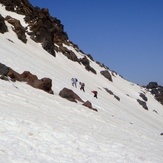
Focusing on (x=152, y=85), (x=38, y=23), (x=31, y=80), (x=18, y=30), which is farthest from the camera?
(x=152, y=85)

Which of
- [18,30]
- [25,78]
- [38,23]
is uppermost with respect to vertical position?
[38,23]

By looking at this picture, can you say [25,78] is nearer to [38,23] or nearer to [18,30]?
[18,30]

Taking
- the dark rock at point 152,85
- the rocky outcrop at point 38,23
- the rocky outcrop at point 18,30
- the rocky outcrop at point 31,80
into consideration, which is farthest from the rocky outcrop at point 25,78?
the dark rock at point 152,85

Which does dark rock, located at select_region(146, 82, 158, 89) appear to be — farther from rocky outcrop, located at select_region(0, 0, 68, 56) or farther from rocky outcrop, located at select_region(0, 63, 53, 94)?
rocky outcrop, located at select_region(0, 63, 53, 94)

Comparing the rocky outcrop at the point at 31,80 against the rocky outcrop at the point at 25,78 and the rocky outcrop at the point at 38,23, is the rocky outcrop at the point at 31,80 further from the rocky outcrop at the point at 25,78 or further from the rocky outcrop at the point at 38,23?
the rocky outcrop at the point at 38,23

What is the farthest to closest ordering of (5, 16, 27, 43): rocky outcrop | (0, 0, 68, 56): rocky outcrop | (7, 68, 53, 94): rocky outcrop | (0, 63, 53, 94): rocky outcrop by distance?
(0, 0, 68, 56): rocky outcrop, (5, 16, 27, 43): rocky outcrop, (7, 68, 53, 94): rocky outcrop, (0, 63, 53, 94): rocky outcrop

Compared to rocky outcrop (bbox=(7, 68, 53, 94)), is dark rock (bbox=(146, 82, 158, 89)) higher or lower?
higher

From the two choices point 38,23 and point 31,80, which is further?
point 38,23

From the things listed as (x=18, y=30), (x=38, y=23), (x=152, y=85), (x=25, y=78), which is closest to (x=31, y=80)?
(x=25, y=78)

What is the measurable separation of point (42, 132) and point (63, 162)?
2.53m

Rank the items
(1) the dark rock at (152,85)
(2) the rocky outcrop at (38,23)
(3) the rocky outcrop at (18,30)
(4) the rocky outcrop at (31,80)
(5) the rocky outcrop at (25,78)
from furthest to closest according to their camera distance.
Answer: (1) the dark rock at (152,85), (2) the rocky outcrop at (38,23), (3) the rocky outcrop at (18,30), (4) the rocky outcrop at (31,80), (5) the rocky outcrop at (25,78)

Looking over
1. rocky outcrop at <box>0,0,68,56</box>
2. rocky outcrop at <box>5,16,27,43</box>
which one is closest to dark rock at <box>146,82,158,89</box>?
rocky outcrop at <box>0,0,68,56</box>

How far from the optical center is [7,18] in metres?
49.9

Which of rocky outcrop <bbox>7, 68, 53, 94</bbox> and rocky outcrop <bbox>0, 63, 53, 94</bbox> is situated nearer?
rocky outcrop <bbox>0, 63, 53, 94</bbox>
